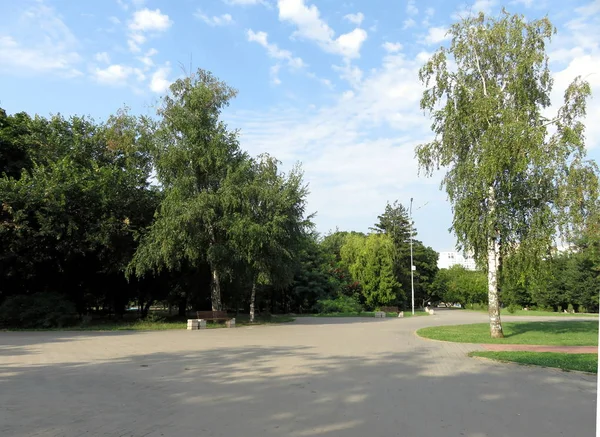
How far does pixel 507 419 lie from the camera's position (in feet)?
21.3

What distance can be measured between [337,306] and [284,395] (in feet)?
129

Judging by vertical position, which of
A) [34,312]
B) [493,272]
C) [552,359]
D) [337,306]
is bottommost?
[337,306]

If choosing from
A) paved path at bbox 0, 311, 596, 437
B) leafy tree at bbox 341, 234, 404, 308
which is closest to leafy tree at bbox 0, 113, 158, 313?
paved path at bbox 0, 311, 596, 437

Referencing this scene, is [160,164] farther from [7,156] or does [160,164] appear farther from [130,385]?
[130,385]

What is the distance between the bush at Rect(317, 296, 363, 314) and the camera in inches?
1826

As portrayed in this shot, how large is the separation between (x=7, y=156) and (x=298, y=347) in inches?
928

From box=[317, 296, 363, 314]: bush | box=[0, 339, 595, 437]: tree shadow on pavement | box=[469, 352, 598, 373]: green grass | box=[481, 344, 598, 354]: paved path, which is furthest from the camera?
box=[317, 296, 363, 314]: bush

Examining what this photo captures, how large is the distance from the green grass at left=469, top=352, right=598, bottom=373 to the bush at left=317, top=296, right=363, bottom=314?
110 feet

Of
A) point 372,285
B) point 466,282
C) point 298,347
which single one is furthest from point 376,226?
point 298,347

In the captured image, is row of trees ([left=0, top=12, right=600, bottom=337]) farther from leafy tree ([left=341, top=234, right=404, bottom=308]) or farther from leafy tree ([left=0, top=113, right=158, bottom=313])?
leafy tree ([left=341, top=234, right=404, bottom=308])

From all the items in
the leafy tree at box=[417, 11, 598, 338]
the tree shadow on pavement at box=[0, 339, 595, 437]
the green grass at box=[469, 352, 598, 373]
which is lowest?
the green grass at box=[469, 352, 598, 373]

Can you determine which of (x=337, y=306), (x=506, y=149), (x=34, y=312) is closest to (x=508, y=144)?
(x=506, y=149)

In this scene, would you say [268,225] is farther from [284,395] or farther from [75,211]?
[284,395]

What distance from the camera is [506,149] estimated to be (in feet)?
60.4
